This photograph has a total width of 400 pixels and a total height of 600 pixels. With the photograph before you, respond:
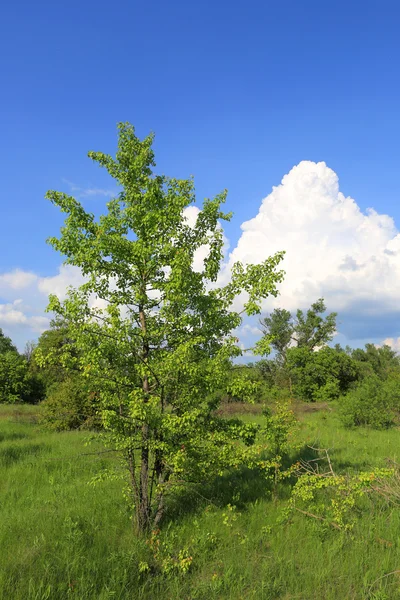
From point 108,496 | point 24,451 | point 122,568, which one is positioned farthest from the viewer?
point 24,451

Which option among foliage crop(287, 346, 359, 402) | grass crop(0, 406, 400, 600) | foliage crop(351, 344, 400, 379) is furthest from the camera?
foliage crop(351, 344, 400, 379)

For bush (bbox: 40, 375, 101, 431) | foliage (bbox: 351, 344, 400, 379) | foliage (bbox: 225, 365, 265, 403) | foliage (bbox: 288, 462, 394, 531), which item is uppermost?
foliage (bbox: 351, 344, 400, 379)

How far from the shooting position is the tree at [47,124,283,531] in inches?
283

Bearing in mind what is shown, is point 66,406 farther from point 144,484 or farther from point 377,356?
point 377,356

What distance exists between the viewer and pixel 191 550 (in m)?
7.16

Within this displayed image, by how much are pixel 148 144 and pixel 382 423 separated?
20.8 metres

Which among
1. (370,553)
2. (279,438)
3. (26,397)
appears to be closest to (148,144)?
(279,438)

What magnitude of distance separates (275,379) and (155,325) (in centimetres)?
4388

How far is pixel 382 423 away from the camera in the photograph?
22.4 m

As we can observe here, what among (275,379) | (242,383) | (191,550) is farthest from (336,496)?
(275,379)

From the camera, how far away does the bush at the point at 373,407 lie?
2252 centimetres

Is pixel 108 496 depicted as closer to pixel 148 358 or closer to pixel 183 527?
pixel 183 527

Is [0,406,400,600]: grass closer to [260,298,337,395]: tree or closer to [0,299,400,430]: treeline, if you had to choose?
[0,299,400,430]: treeline

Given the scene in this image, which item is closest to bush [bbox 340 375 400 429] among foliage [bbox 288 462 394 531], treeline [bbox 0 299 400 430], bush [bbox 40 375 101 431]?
treeline [bbox 0 299 400 430]
